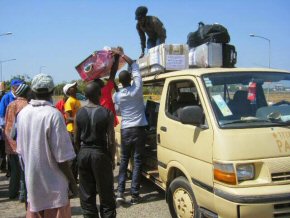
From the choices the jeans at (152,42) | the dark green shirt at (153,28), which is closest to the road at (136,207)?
the jeans at (152,42)

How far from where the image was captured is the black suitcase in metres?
5.46

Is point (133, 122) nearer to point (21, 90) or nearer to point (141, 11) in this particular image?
point (21, 90)

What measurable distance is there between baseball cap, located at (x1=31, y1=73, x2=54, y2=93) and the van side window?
2118 millimetres

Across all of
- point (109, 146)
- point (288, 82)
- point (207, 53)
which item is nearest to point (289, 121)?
point (288, 82)

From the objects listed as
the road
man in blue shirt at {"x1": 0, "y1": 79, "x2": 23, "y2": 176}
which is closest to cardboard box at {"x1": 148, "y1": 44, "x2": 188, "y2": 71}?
the road

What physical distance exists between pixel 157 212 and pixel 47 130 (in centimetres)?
297

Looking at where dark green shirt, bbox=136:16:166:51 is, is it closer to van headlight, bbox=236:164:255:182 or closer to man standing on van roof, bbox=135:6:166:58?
man standing on van roof, bbox=135:6:166:58

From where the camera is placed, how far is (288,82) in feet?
16.2

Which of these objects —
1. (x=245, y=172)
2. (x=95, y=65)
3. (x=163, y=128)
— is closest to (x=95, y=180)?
(x=163, y=128)

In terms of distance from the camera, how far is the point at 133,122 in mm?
5961

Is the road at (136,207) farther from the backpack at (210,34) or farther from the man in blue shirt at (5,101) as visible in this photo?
the backpack at (210,34)

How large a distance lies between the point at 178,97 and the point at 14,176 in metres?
3.40

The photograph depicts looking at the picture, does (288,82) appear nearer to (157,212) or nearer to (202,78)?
(202,78)

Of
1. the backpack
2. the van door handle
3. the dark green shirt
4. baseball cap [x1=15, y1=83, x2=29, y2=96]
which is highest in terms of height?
the dark green shirt
